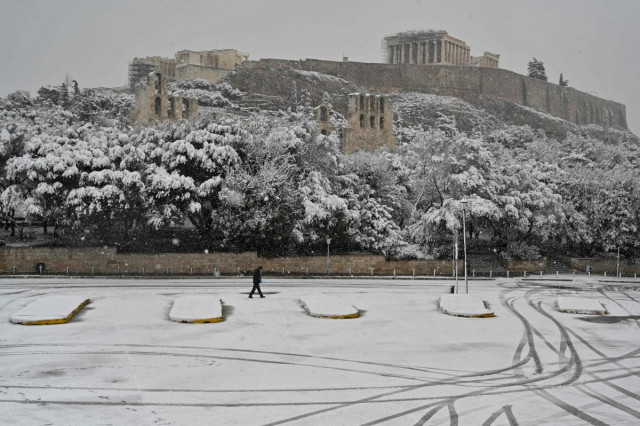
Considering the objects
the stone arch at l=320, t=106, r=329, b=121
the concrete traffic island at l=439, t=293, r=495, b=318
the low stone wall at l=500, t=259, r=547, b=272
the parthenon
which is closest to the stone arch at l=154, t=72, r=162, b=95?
the stone arch at l=320, t=106, r=329, b=121

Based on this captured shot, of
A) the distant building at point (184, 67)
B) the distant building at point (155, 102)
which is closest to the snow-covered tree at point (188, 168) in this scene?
the distant building at point (155, 102)

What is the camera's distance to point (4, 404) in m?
12.4

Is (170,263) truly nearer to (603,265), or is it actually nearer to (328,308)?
(328,308)

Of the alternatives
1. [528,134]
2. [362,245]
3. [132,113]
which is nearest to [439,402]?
[362,245]

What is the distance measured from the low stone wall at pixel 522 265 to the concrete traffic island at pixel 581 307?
23.7 metres

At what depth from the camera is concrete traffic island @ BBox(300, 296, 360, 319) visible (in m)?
23.8

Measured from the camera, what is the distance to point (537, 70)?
16738 cm

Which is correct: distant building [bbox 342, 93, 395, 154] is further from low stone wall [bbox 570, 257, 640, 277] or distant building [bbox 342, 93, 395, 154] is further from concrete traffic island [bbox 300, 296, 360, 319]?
concrete traffic island [bbox 300, 296, 360, 319]

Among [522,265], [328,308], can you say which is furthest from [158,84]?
[328,308]

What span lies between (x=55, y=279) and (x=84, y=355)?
2194 cm

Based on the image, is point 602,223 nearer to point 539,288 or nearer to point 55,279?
point 539,288

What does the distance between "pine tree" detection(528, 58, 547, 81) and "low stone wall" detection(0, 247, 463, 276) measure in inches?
5183

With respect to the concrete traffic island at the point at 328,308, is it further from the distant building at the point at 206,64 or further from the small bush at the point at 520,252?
the distant building at the point at 206,64

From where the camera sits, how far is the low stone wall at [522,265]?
52138 mm
